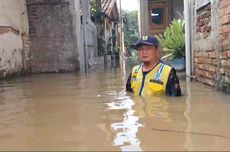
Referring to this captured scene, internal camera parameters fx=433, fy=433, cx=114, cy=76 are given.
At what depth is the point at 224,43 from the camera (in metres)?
6.17

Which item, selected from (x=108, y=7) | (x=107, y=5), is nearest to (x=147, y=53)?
(x=108, y=7)

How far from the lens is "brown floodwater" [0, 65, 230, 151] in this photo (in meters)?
3.14

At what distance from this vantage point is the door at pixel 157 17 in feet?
80.1

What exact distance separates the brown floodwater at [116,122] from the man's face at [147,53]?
1.69 feet

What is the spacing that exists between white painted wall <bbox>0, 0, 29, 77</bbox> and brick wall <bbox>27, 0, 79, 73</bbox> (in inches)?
14.9

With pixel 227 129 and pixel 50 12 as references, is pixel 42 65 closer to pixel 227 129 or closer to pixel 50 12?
pixel 50 12

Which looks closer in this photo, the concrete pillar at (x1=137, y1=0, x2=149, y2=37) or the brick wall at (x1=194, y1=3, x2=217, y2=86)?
the brick wall at (x1=194, y1=3, x2=217, y2=86)

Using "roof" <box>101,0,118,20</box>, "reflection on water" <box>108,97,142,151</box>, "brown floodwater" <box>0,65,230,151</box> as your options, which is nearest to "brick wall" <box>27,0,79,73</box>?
"brown floodwater" <box>0,65,230,151</box>

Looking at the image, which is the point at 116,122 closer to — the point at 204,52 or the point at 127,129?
the point at 127,129

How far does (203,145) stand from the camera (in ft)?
9.89

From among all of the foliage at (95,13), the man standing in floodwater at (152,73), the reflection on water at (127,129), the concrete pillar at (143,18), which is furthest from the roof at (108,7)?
the reflection on water at (127,129)

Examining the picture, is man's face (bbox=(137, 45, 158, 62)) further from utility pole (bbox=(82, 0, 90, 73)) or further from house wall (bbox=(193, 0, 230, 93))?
utility pole (bbox=(82, 0, 90, 73))

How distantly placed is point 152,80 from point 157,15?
19.7 m

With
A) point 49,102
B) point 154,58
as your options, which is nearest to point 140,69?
point 154,58
